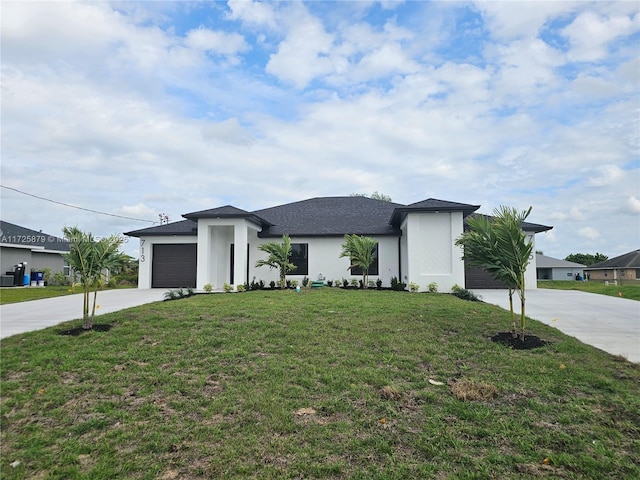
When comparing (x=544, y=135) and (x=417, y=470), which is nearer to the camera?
(x=417, y=470)

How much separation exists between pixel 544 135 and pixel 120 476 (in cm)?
1598

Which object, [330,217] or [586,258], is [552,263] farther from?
[330,217]

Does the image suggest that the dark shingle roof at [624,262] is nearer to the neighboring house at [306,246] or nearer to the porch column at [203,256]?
the neighboring house at [306,246]

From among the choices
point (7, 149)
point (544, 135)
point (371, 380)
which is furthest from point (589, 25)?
point (7, 149)

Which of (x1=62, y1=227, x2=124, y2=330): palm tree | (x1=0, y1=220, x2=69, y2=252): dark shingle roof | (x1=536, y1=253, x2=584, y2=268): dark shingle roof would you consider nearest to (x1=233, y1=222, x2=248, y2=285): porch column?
(x1=62, y1=227, x2=124, y2=330): palm tree

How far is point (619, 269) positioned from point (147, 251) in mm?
43796

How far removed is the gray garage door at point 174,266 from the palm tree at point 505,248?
14.3 meters

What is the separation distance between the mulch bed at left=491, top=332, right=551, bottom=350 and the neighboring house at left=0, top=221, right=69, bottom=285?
87.6 feet

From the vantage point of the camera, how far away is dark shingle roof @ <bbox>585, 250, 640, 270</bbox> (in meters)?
35.9

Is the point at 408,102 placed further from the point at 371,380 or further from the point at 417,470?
the point at 417,470

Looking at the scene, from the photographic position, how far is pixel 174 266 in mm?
18141

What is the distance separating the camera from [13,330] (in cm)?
719

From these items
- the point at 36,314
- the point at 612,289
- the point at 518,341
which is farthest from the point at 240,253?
the point at 612,289

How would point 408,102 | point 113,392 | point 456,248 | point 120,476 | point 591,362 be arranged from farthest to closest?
point 456,248
point 408,102
point 591,362
point 113,392
point 120,476
